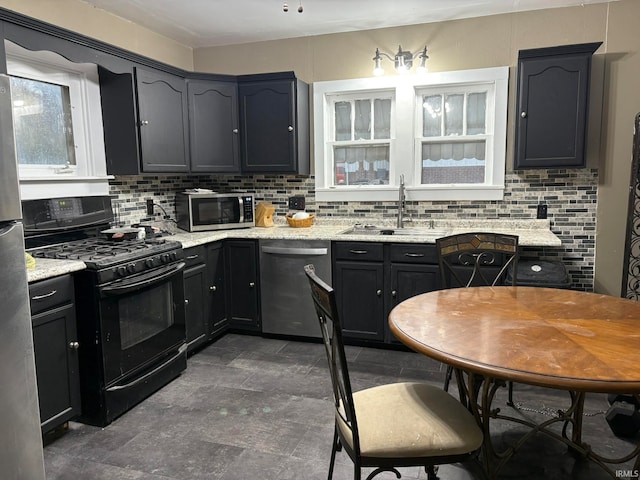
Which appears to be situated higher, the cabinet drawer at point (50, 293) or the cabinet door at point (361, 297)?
the cabinet drawer at point (50, 293)

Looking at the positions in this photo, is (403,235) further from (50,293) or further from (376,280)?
(50,293)

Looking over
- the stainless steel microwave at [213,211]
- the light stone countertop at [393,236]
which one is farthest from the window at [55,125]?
the light stone countertop at [393,236]

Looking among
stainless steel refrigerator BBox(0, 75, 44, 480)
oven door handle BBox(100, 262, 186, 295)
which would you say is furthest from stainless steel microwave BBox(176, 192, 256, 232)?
stainless steel refrigerator BBox(0, 75, 44, 480)

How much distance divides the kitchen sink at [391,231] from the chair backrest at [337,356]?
6.72ft

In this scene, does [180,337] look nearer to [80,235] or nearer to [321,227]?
[80,235]

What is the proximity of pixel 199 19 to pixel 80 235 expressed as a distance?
185 centimetres

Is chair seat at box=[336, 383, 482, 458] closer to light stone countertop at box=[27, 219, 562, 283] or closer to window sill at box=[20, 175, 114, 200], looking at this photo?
light stone countertop at box=[27, 219, 562, 283]

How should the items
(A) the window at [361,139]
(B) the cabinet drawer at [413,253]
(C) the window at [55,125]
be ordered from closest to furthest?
(C) the window at [55,125]
(B) the cabinet drawer at [413,253]
(A) the window at [361,139]

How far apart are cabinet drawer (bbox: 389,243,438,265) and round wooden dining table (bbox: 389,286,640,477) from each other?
1010 mm

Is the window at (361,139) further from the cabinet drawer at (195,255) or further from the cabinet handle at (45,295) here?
the cabinet handle at (45,295)

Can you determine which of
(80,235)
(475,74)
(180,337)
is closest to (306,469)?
(180,337)

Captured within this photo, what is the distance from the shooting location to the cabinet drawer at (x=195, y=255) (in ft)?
10.7

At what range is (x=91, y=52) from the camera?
113 inches

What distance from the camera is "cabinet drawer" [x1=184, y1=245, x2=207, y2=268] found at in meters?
3.27
